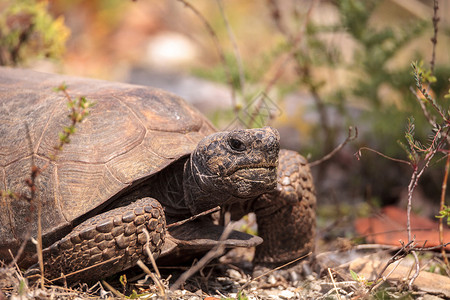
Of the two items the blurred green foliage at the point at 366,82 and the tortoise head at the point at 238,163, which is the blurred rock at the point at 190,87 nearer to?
the blurred green foliage at the point at 366,82

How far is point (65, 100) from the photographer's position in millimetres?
2957

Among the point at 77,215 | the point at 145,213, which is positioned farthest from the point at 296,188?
the point at 77,215

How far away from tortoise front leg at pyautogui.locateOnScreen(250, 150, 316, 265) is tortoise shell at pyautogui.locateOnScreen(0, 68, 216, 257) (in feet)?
1.77

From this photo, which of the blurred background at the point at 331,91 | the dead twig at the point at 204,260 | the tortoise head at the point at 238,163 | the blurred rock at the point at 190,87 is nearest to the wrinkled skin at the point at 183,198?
the tortoise head at the point at 238,163

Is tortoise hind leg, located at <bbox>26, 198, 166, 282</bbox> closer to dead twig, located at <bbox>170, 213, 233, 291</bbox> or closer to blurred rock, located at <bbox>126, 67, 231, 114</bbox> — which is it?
dead twig, located at <bbox>170, 213, 233, 291</bbox>

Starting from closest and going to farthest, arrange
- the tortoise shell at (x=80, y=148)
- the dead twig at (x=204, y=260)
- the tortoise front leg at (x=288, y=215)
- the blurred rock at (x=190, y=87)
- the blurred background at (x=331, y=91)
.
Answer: the dead twig at (x=204, y=260), the tortoise shell at (x=80, y=148), the tortoise front leg at (x=288, y=215), the blurred background at (x=331, y=91), the blurred rock at (x=190, y=87)

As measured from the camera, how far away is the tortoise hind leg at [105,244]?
2.42 m

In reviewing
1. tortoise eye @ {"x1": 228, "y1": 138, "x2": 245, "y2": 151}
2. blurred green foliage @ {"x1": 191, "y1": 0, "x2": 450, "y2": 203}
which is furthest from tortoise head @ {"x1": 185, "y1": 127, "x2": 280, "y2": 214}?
blurred green foliage @ {"x1": 191, "y1": 0, "x2": 450, "y2": 203}

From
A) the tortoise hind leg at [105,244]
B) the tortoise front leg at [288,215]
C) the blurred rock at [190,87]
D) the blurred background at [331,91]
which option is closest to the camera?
the tortoise hind leg at [105,244]

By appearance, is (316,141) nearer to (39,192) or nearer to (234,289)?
(234,289)

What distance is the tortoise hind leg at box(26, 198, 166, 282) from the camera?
95.3 inches

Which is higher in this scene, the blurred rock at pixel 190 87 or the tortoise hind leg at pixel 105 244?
the tortoise hind leg at pixel 105 244

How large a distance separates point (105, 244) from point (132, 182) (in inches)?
13.0

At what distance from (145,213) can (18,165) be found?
0.75 metres
